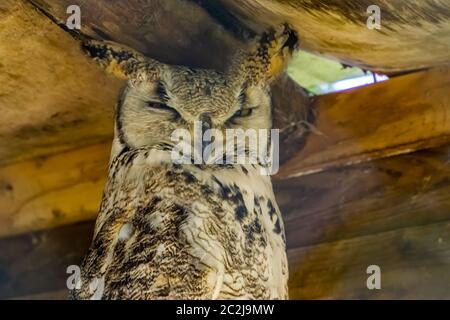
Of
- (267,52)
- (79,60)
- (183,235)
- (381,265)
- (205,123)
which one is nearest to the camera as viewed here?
(183,235)

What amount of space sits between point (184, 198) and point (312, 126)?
0.60m

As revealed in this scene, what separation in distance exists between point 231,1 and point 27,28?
17.0 inches

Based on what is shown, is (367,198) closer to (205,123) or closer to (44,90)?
(205,123)

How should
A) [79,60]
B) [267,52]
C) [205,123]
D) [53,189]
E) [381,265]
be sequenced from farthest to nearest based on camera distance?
[53,189] → [381,265] → [79,60] → [267,52] → [205,123]

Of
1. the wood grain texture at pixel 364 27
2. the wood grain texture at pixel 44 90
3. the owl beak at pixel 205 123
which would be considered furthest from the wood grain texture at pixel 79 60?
the owl beak at pixel 205 123

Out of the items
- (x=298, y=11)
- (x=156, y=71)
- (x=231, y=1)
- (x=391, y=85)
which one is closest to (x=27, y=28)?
(x=156, y=71)

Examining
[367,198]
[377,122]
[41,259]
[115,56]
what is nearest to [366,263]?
[367,198]

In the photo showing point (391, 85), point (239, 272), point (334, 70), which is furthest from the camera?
point (334, 70)

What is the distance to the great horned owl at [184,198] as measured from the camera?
175 centimetres

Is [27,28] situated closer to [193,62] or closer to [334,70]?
[193,62]

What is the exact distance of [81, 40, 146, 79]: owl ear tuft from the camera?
6.48ft

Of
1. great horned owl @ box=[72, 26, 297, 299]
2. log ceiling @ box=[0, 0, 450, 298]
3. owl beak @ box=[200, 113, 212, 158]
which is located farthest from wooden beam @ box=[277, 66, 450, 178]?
owl beak @ box=[200, 113, 212, 158]

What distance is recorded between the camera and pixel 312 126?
2334mm

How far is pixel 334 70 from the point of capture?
254 cm
